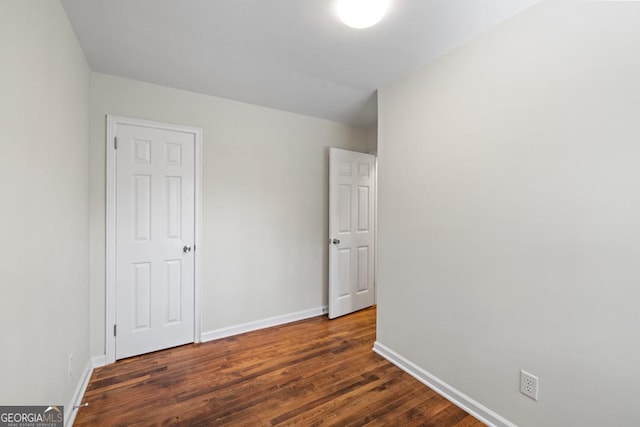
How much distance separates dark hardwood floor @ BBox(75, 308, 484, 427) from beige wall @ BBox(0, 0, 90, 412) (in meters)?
0.37

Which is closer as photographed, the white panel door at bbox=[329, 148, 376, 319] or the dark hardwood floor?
the dark hardwood floor

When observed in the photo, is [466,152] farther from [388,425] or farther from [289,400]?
[289,400]

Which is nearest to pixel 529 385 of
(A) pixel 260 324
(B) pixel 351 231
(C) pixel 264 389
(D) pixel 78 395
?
(C) pixel 264 389

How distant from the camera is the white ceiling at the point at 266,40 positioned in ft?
5.07

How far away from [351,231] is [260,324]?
→ 1.49 metres

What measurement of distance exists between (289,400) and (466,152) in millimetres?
2054

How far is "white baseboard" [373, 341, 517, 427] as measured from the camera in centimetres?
165

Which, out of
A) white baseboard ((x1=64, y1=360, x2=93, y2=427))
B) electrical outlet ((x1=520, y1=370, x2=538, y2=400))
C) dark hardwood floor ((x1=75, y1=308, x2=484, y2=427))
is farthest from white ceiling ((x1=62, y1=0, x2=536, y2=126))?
dark hardwood floor ((x1=75, y1=308, x2=484, y2=427))

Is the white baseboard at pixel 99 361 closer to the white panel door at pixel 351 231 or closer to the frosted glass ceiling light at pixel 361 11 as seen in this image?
the white panel door at pixel 351 231

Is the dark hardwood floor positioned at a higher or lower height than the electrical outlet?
lower

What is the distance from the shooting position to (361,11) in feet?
4.99

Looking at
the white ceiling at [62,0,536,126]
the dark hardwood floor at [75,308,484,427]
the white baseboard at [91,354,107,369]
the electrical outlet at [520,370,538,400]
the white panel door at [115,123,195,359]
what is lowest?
the dark hardwood floor at [75,308,484,427]

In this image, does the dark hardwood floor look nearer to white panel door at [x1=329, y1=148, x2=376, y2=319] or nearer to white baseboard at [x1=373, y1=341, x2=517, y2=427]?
white baseboard at [x1=373, y1=341, x2=517, y2=427]

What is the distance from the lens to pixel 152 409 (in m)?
1.77
